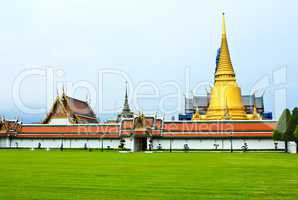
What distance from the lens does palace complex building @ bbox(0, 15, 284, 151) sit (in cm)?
5531

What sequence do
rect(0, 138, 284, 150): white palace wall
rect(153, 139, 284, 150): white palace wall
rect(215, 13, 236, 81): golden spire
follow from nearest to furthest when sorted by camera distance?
1. rect(153, 139, 284, 150): white palace wall
2. rect(0, 138, 284, 150): white palace wall
3. rect(215, 13, 236, 81): golden spire

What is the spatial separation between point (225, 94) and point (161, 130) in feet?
43.9

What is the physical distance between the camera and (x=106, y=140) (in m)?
60.0

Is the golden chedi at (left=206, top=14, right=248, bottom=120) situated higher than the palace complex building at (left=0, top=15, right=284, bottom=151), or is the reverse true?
the golden chedi at (left=206, top=14, right=248, bottom=120)

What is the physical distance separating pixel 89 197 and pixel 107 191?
1021 mm

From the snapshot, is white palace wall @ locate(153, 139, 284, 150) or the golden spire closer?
white palace wall @ locate(153, 139, 284, 150)

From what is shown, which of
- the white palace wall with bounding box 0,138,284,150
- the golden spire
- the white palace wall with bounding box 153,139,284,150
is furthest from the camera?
the golden spire

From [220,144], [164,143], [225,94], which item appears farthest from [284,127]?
[225,94]

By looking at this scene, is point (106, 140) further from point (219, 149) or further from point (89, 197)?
point (89, 197)

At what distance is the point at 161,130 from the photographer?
5744 cm

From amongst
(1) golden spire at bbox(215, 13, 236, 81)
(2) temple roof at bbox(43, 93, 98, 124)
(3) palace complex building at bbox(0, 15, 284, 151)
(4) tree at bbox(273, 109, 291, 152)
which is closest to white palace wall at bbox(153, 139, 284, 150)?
(3) palace complex building at bbox(0, 15, 284, 151)

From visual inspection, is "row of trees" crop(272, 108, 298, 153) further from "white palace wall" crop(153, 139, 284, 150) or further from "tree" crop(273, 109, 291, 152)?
"white palace wall" crop(153, 139, 284, 150)

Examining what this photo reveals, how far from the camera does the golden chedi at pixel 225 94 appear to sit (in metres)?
63.3

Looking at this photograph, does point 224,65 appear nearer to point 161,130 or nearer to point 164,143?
point 161,130
